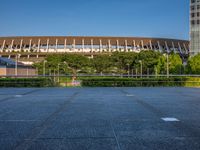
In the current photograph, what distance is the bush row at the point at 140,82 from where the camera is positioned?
23.6m

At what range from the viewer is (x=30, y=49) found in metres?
87.6

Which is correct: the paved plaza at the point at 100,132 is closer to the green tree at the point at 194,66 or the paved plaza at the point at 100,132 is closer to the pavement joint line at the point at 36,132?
the pavement joint line at the point at 36,132

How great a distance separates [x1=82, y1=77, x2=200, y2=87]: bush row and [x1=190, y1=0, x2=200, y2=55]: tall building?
176 feet

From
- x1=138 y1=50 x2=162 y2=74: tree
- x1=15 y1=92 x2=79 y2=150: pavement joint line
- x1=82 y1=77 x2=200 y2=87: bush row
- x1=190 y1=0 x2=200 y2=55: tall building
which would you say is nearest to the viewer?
x1=15 y1=92 x2=79 y2=150: pavement joint line

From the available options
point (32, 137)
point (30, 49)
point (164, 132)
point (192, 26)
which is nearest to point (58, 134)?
point (32, 137)

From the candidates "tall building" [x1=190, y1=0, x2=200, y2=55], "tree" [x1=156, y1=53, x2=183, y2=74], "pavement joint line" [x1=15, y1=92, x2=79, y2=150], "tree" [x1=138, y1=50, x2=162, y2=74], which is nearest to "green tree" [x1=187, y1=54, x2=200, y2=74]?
"tree" [x1=156, y1=53, x2=183, y2=74]

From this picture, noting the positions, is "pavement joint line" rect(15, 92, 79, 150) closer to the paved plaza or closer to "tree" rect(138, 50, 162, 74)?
the paved plaza

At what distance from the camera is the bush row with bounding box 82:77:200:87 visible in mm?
23594

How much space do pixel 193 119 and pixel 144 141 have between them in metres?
2.46

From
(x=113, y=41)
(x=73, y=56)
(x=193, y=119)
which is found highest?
(x=113, y=41)

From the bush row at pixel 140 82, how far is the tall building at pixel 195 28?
53.7 m

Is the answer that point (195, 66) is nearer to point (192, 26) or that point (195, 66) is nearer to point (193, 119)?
point (192, 26)

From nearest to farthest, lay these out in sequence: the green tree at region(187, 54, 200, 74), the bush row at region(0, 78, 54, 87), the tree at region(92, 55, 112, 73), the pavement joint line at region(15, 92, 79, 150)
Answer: the pavement joint line at region(15, 92, 79, 150) → the bush row at region(0, 78, 54, 87) → the green tree at region(187, 54, 200, 74) → the tree at region(92, 55, 112, 73)

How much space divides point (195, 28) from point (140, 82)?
187 feet
